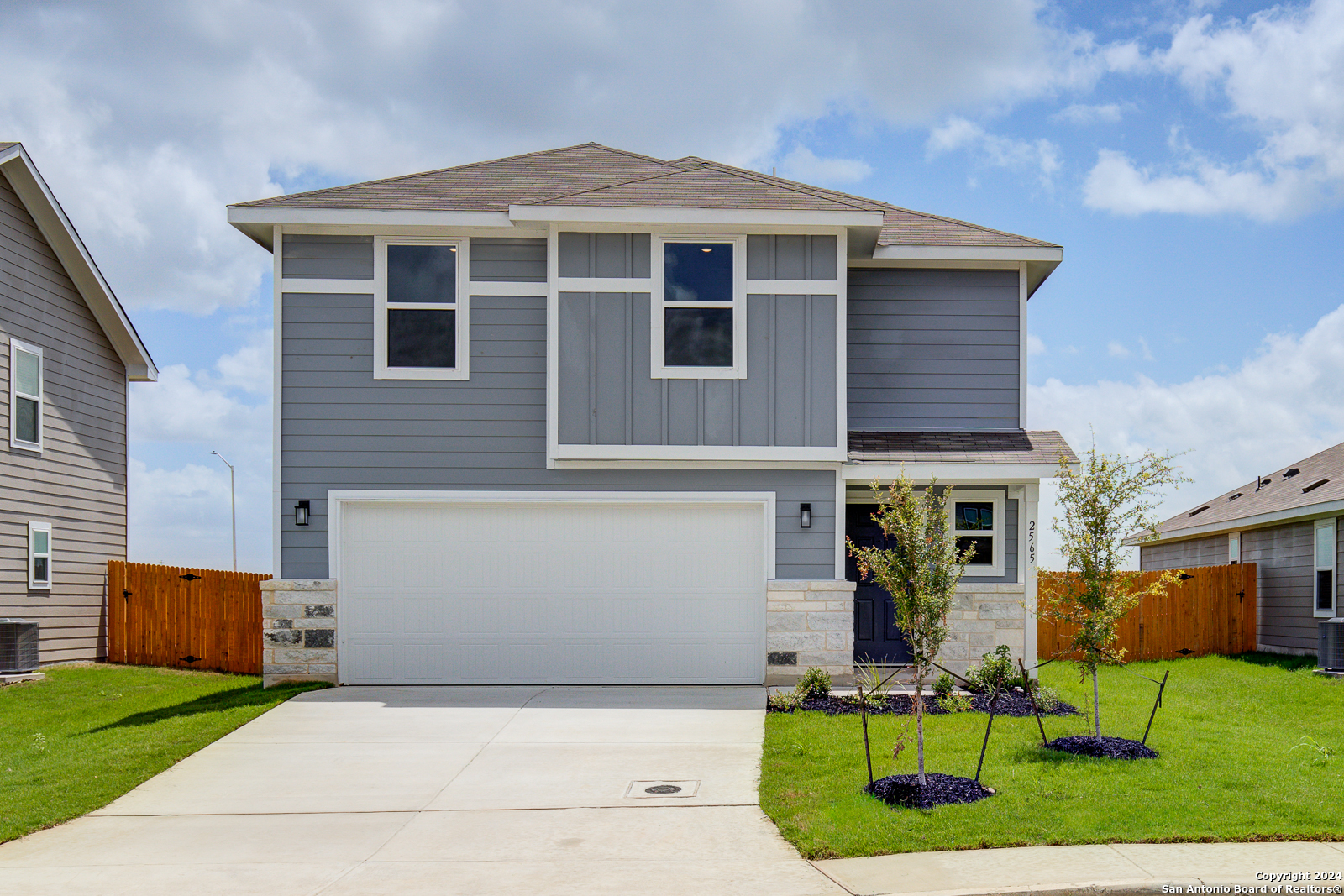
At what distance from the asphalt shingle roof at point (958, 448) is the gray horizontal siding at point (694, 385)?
91cm

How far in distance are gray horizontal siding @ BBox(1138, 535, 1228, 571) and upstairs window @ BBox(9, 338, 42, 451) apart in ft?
67.7

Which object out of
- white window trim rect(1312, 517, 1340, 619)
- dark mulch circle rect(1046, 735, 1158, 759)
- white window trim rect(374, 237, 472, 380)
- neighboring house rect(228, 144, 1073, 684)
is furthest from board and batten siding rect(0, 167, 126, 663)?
white window trim rect(1312, 517, 1340, 619)

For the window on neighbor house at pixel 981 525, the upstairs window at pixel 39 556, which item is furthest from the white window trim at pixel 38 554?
the window on neighbor house at pixel 981 525

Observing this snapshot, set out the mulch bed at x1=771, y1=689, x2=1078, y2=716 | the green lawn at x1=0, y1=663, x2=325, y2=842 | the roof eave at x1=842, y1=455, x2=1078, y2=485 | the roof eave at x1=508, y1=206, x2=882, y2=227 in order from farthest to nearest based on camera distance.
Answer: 1. the roof eave at x1=842, y1=455, x2=1078, y2=485
2. the roof eave at x1=508, y1=206, x2=882, y2=227
3. the mulch bed at x1=771, y1=689, x2=1078, y2=716
4. the green lawn at x1=0, y1=663, x2=325, y2=842

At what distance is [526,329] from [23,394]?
8.07 meters

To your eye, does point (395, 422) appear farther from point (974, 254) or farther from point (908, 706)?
point (974, 254)

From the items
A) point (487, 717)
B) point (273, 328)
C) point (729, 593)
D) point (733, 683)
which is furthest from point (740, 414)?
point (273, 328)

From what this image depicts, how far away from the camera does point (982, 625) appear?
1354 centimetres

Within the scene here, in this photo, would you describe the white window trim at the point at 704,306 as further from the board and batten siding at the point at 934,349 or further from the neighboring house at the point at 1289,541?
the neighboring house at the point at 1289,541

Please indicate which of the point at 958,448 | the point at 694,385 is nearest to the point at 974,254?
the point at 958,448

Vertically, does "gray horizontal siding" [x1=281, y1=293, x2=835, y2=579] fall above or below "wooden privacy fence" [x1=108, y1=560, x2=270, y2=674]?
above

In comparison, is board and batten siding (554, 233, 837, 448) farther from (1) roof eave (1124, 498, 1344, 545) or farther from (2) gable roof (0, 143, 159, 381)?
(2) gable roof (0, 143, 159, 381)

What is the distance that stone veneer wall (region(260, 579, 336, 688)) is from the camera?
13117mm

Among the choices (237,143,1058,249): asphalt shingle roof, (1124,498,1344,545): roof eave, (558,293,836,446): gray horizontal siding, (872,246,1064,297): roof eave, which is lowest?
(1124,498,1344,545): roof eave
